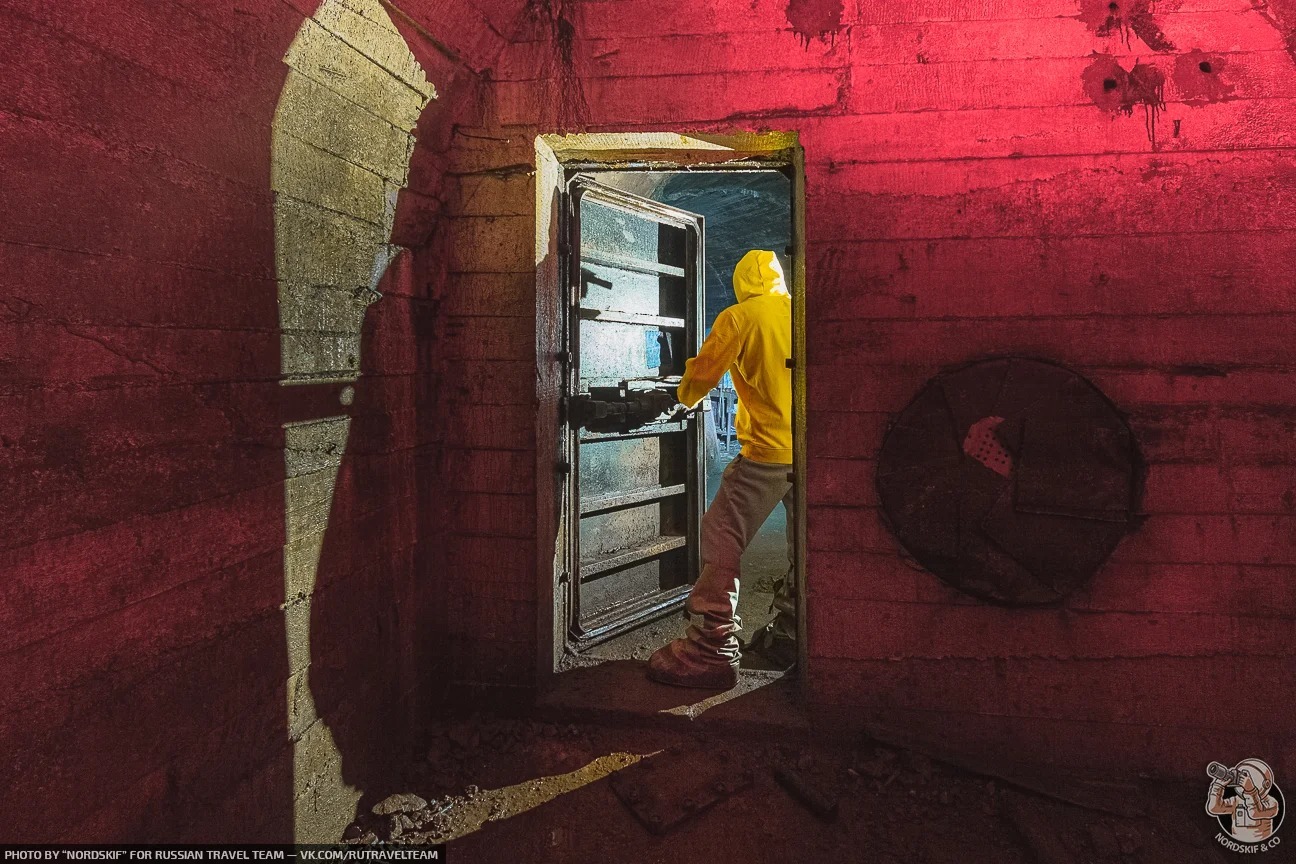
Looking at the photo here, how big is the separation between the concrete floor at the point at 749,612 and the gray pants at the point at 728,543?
473 millimetres

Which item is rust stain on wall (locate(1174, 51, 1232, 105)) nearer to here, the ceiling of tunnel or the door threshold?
the door threshold

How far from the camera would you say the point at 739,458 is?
3389mm

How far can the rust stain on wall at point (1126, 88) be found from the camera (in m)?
2.47

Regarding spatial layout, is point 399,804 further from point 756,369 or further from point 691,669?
point 756,369

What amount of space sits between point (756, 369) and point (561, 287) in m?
1.11

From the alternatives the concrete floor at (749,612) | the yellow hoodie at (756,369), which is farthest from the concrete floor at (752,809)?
the yellow hoodie at (756,369)

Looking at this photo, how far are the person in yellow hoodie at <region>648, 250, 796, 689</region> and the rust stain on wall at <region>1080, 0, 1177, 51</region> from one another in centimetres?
156

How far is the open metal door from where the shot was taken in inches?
134

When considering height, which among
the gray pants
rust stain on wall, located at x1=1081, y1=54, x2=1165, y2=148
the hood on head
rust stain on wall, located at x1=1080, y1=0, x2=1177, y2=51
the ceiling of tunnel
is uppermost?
the ceiling of tunnel

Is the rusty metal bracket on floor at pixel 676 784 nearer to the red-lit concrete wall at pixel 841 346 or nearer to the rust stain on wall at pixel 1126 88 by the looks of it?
the red-lit concrete wall at pixel 841 346

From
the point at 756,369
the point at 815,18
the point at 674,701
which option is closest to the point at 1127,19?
the point at 815,18

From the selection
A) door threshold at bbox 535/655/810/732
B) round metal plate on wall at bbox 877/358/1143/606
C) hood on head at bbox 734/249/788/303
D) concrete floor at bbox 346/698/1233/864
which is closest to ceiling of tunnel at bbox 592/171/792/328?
hood on head at bbox 734/249/788/303

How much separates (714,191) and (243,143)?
24.6 feet

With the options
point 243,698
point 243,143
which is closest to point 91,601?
point 243,698
